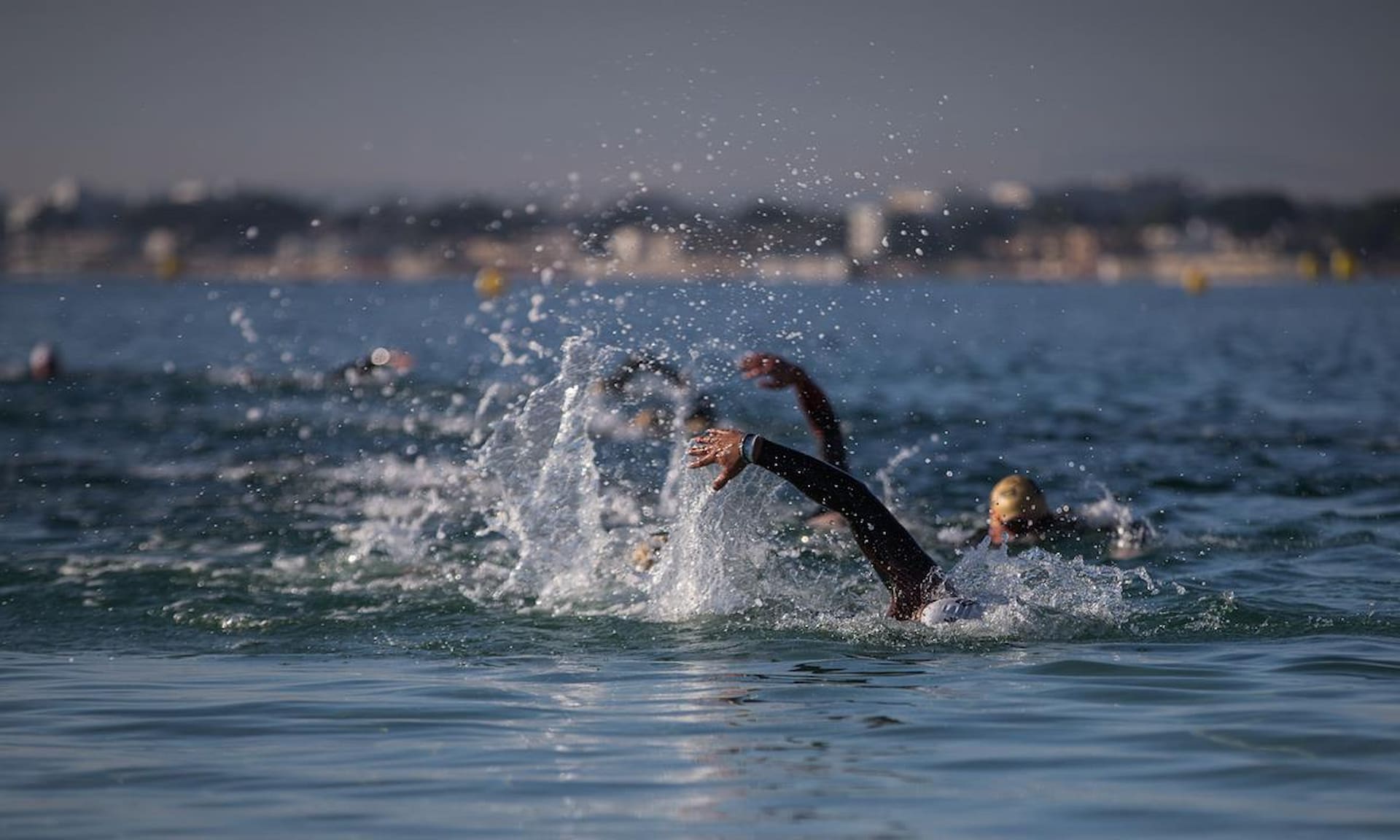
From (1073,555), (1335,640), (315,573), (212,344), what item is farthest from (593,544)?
(212,344)

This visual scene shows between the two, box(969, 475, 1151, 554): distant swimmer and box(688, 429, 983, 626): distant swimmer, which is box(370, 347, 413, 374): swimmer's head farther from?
box(688, 429, 983, 626): distant swimmer

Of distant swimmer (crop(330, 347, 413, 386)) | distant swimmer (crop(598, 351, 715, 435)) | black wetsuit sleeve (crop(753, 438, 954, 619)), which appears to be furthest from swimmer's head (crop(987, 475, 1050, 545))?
distant swimmer (crop(330, 347, 413, 386))

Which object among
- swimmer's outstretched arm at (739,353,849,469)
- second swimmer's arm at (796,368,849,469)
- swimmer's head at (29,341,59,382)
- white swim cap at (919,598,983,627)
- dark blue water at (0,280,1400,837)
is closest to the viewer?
dark blue water at (0,280,1400,837)

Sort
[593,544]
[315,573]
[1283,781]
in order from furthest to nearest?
[315,573] < [593,544] < [1283,781]

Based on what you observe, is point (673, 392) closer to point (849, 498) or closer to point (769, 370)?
point (769, 370)

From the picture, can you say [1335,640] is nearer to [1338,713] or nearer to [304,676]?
[1338,713]

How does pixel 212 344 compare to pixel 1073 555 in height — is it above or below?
above

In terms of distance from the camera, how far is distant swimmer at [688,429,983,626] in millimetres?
9484

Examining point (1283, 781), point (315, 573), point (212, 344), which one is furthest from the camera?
point (212, 344)

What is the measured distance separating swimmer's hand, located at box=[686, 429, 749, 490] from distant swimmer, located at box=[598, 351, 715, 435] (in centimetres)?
479

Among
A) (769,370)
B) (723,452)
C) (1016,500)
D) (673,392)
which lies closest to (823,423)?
(769,370)

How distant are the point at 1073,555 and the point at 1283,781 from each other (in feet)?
22.7

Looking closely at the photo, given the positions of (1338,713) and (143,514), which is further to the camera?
(143,514)

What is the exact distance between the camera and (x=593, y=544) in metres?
13.2
